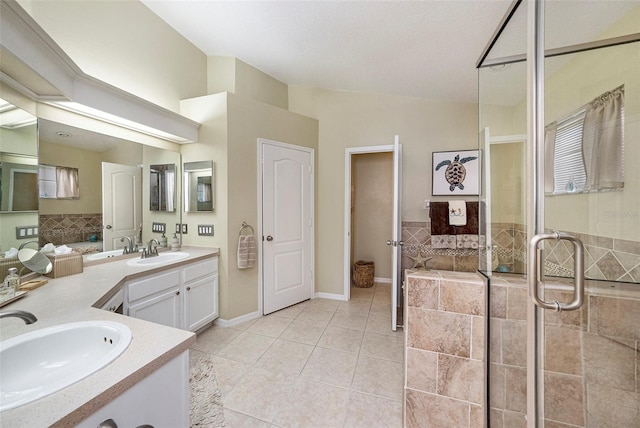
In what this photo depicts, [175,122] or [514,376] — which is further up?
[175,122]

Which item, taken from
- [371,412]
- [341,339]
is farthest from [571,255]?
[341,339]

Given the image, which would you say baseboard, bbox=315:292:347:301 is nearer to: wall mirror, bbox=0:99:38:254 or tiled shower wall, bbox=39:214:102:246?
tiled shower wall, bbox=39:214:102:246

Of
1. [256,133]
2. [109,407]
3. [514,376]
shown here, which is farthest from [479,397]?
[256,133]

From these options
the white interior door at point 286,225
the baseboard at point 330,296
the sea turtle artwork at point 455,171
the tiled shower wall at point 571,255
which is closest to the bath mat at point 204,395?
the white interior door at point 286,225

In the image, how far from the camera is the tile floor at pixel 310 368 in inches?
59.3

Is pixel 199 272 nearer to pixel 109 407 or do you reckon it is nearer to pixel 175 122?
pixel 175 122

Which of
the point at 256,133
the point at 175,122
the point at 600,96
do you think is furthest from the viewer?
the point at 256,133

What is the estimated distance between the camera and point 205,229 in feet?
8.63

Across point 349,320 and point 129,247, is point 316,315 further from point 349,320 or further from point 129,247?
point 129,247

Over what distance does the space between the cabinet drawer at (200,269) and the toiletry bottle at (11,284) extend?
1.02 m

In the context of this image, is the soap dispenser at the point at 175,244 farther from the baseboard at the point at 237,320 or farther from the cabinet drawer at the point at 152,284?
the baseboard at the point at 237,320

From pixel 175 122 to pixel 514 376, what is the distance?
315cm

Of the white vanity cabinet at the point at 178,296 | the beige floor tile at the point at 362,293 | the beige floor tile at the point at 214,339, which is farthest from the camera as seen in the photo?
the beige floor tile at the point at 362,293

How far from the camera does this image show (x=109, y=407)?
68 cm
